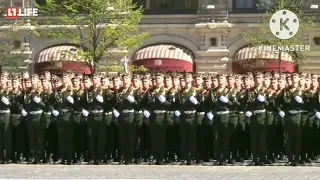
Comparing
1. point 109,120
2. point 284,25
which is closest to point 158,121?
point 109,120

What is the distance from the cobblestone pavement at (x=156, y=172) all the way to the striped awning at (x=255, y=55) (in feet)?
58.7

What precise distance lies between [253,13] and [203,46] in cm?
247

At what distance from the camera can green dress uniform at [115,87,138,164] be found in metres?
15.2

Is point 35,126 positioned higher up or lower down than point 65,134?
higher up

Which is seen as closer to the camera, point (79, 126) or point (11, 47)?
point (79, 126)

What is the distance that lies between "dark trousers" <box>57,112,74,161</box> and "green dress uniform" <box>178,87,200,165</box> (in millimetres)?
2078

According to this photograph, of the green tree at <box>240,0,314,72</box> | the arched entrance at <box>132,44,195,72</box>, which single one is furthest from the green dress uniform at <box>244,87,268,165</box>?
the arched entrance at <box>132,44,195,72</box>

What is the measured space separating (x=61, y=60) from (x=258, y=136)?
18.7 meters

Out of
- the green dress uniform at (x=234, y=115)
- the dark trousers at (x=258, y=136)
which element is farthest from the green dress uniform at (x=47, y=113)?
the dark trousers at (x=258, y=136)

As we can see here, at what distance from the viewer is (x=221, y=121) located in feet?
49.3

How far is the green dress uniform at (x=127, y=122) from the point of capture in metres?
15.2

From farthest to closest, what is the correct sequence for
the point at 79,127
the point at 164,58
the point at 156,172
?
the point at 164,58 → the point at 79,127 → the point at 156,172

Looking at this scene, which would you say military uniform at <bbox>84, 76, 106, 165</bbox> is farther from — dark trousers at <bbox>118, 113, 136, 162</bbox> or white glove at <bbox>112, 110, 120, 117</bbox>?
dark trousers at <bbox>118, 113, 136, 162</bbox>

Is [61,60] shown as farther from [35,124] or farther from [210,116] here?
[210,116]
